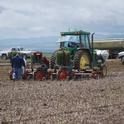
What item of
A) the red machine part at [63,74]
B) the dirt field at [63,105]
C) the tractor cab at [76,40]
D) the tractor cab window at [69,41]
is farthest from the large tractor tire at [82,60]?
the dirt field at [63,105]

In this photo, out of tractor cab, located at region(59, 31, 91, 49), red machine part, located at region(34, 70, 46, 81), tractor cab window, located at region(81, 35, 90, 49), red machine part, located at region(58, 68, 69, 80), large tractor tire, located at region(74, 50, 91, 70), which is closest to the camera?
red machine part, located at region(58, 68, 69, 80)

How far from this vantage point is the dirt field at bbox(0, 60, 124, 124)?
12141mm

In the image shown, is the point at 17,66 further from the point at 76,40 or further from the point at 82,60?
the point at 76,40

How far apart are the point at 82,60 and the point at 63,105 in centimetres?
1266

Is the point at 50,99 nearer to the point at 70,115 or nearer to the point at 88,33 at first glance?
the point at 70,115

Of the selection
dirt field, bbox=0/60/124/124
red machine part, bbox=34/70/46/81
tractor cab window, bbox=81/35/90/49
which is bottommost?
dirt field, bbox=0/60/124/124

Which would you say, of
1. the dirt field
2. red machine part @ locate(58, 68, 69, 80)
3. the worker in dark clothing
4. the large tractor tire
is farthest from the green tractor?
the dirt field

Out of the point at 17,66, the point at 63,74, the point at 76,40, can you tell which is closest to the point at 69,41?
the point at 76,40

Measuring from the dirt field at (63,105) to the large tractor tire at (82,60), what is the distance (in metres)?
6.52

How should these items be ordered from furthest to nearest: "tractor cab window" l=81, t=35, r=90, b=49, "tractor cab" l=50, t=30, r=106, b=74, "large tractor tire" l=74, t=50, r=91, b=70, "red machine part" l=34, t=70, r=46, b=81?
"tractor cab window" l=81, t=35, r=90, b=49 → "tractor cab" l=50, t=30, r=106, b=74 → "large tractor tire" l=74, t=50, r=91, b=70 → "red machine part" l=34, t=70, r=46, b=81

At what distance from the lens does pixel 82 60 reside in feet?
89.1

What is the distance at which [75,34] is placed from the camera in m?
28.3

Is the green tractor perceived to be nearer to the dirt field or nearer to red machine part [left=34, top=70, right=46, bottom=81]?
red machine part [left=34, top=70, right=46, bottom=81]

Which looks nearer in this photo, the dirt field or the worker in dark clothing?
the dirt field
